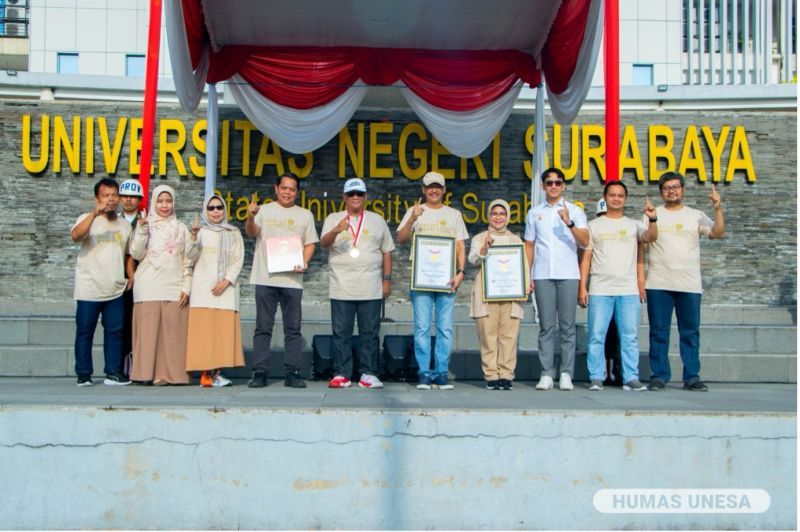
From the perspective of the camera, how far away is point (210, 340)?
6.33 meters

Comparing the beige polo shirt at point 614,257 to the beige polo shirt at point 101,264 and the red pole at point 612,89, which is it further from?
the beige polo shirt at point 101,264

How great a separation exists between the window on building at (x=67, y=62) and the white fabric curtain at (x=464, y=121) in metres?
7.79

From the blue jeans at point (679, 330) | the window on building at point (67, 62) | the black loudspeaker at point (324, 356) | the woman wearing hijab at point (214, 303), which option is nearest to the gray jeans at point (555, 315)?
the blue jeans at point (679, 330)

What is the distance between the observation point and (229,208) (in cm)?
1066

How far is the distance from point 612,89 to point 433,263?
2.57 metres

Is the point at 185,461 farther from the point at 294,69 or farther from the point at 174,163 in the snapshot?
the point at 174,163

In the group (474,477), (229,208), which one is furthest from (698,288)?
(229,208)

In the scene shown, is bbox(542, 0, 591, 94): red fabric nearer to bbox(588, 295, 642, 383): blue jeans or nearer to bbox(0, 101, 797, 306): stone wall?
bbox(0, 101, 797, 306): stone wall

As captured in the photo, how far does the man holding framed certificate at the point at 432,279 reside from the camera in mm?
6211

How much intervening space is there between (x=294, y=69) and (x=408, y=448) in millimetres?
6410

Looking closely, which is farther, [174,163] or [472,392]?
[174,163]

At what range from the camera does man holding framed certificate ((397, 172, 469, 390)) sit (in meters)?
6.21

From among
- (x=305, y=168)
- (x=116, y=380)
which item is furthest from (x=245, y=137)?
(x=116, y=380)

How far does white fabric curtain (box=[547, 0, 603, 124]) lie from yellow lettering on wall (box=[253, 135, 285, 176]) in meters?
3.65
